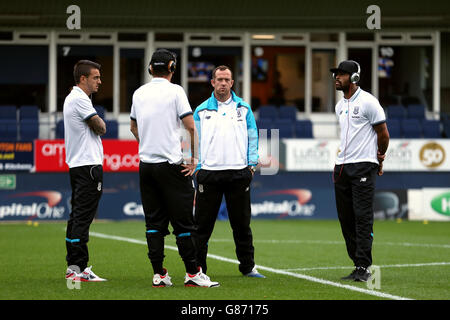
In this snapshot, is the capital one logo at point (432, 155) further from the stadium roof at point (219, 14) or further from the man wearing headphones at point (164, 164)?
the man wearing headphones at point (164, 164)

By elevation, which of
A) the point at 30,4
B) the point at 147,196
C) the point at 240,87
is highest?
the point at 30,4

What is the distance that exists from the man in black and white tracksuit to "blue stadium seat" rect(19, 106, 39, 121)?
57.1 feet

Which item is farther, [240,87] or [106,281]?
[240,87]

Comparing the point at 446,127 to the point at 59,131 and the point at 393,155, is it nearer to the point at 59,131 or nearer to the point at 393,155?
the point at 393,155

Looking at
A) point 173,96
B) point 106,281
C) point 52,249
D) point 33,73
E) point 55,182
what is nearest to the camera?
point 173,96

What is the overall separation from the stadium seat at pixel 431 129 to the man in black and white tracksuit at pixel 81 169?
62.4 ft

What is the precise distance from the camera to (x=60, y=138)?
25016 mm

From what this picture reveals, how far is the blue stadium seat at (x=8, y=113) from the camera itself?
2612cm

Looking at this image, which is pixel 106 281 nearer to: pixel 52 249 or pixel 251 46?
pixel 52 249

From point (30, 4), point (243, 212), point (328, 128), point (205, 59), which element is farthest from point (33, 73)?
point (243, 212)

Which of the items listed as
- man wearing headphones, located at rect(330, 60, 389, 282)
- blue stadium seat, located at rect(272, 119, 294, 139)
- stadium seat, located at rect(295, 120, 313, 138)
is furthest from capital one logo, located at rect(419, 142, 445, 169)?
man wearing headphones, located at rect(330, 60, 389, 282)

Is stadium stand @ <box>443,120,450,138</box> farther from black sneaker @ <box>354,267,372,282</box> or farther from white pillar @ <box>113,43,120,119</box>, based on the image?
black sneaker @ <box>354,267,372,282</box>

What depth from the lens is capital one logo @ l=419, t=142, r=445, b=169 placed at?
2545 centimetres

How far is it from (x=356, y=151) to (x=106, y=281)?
120 inches
